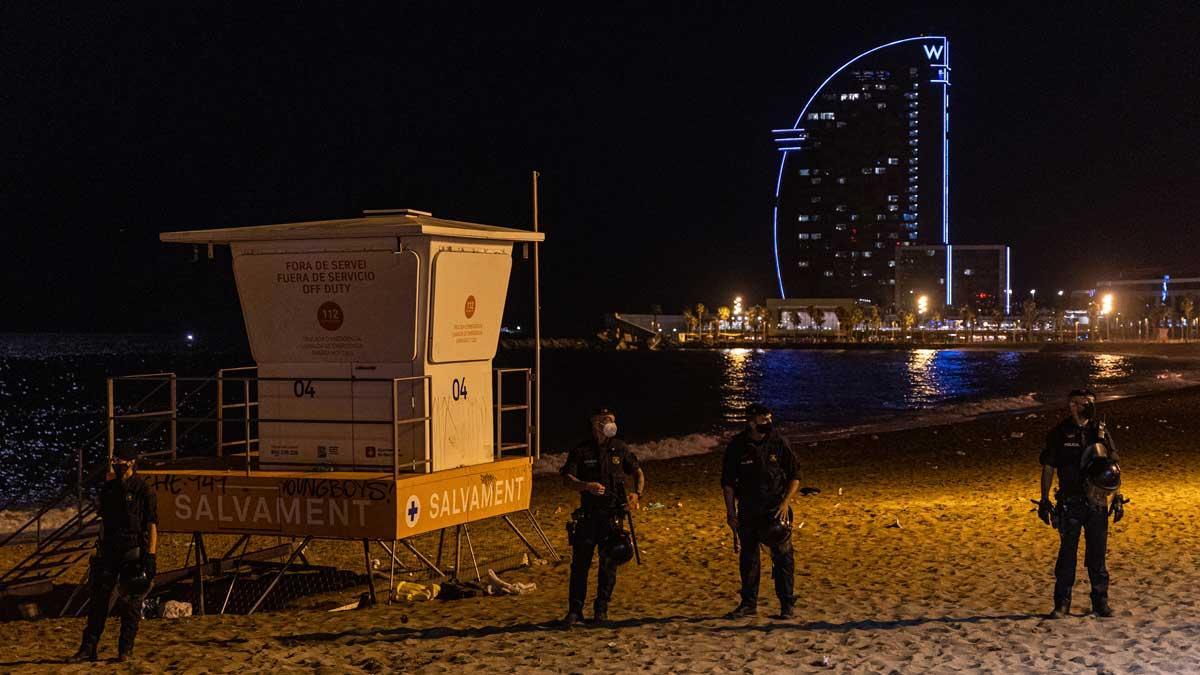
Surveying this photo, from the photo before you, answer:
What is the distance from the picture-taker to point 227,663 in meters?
8.83

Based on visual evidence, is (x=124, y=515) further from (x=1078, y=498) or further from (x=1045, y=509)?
(x=1078, y=498)

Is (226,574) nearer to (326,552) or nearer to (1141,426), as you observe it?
(326,552)

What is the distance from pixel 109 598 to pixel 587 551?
368cm

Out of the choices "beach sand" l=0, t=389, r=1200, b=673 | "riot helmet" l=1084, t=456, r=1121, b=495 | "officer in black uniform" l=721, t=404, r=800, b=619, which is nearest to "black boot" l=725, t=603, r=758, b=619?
"beach sand" l=0, t=389, r=1200, b=673

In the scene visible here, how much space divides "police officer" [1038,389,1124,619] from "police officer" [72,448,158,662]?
271 inches

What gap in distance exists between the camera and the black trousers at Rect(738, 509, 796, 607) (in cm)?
932

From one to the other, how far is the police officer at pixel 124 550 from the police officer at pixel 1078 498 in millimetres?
6871

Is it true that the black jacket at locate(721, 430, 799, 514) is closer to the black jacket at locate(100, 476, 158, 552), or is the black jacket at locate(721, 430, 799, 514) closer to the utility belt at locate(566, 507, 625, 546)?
the utility belt at locate(566, 507, 625, 546)

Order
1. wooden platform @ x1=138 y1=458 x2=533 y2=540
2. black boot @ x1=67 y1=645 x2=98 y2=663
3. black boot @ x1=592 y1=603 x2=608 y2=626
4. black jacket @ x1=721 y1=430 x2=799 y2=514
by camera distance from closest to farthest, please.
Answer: black boot @ x1=67 y1=645 x2=98 y2=663
black jacket @ x1=721 y1=430 x2=799 y2=514
black boot @ x1=592 y1=603 x2=608 y2=626
wooden platform @ x1=138 y1=458 x2=533 y2=540

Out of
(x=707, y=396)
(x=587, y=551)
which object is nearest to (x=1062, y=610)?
(x=587, y=551)

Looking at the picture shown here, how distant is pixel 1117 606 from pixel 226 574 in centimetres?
904

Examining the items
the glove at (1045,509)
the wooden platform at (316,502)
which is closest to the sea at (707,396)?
the wooden platform at (316,502)

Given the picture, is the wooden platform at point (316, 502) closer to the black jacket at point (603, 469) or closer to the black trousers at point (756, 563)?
the black jacket at point (603, 469)

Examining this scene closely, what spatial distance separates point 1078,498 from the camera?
29.7ft
